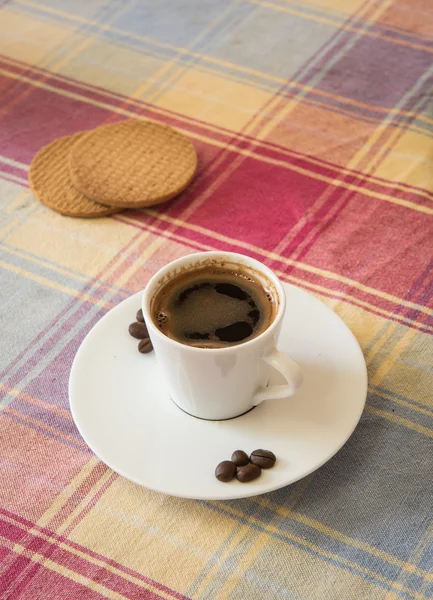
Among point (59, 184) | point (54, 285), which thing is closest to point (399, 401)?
point (54, 285)

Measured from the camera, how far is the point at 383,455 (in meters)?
0.81

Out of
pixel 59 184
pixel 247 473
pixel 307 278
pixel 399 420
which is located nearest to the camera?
pixel 247 473

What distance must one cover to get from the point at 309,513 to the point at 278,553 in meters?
0.06

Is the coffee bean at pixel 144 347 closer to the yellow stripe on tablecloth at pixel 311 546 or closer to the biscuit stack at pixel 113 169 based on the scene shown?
the yellow stripe on tablecloth at pixel 311 546

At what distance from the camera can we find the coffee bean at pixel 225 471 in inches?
28.3

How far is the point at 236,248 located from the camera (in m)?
1.08

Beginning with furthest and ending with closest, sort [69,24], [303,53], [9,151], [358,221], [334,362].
Answer: [69,24] < [303,53] < [9,151] < [358,221] < [334,362]

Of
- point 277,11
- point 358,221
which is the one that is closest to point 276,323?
point 358,221

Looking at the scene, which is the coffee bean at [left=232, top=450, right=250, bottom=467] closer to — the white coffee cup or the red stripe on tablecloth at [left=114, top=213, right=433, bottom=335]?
the white coffee cup


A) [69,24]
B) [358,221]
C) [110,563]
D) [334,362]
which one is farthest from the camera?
[69,24]

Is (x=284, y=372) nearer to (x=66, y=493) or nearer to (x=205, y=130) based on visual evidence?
(x=66, y=493)

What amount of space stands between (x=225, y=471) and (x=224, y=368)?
0.10 m

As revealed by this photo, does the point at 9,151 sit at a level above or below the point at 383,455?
above

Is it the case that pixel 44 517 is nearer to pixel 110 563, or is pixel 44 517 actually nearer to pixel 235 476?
pixel 110 563
